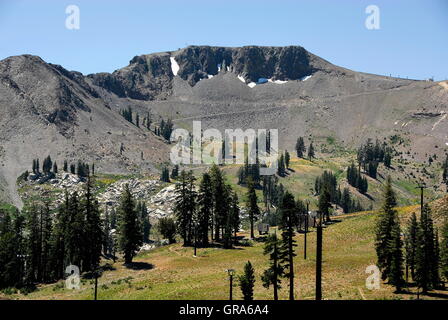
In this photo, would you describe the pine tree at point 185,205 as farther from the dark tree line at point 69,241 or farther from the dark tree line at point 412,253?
the dark tree line at point 412,253

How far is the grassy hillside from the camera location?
51.5 meters

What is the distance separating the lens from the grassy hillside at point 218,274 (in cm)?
5154

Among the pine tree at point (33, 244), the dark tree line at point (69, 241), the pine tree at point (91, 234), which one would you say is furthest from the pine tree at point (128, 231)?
the pine tree at point (33, 244)

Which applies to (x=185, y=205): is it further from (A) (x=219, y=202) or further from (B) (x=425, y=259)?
(B) (x=425, y=259)

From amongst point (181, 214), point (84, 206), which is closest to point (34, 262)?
point (84, 206)

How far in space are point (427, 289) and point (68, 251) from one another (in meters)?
53.0

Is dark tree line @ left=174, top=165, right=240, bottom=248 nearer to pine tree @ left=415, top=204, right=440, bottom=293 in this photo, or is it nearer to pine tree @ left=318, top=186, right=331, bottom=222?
pine tree @ left=318, top=186, right=331, bottom=222

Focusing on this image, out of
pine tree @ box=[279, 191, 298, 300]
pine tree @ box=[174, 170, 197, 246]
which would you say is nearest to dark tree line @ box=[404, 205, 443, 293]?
pine tree @ box=[279, 191, 298, 300]

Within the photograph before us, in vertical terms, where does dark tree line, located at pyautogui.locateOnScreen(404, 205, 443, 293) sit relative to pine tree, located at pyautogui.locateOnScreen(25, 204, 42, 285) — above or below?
above

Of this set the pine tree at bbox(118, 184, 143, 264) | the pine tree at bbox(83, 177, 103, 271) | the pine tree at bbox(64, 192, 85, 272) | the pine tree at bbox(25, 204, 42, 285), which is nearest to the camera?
the pine tree at bbox(64, 192, 85, 272)

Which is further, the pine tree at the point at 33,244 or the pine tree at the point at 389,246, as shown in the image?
the pine tree at the point at 33,244

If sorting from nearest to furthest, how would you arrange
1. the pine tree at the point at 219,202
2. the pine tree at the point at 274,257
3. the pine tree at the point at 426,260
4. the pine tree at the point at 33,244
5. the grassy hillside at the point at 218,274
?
the pine tree at the point at 274,257 → the pine tree at the point at 426,260 → the grassy hillside at the point at 218,274 → the pine tree at the point at 33,244 → the pine tree at the point at 219,202

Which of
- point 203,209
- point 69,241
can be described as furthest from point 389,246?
point 69,241

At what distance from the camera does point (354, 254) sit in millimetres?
70625
